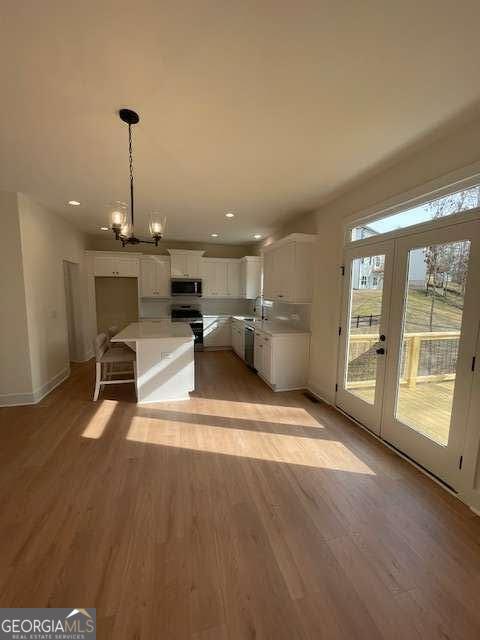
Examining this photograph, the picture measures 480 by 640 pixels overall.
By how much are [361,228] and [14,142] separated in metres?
3.41

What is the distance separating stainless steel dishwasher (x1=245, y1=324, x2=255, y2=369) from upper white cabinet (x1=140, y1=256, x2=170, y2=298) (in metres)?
2.33

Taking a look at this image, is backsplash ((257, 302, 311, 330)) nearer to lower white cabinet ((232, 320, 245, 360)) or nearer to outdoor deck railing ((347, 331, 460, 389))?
lower white cabinet ((232, 320, 245, 360))

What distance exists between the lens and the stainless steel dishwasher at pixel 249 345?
509cm

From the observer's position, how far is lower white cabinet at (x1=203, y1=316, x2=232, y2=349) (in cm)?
647

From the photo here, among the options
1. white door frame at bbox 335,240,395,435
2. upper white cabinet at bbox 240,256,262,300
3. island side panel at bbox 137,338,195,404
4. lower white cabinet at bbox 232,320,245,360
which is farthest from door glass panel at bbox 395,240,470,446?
upper white cabinet at bbox 240,256,262,300

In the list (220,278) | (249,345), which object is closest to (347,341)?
(249,345)

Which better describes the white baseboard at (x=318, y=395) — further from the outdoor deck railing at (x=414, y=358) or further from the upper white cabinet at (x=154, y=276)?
the upper white cabinet at (x=154, y=276)

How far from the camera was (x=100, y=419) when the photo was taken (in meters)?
3.17

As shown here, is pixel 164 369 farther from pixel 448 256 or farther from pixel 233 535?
pixel 448 256

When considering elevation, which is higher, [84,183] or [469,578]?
[84,183]

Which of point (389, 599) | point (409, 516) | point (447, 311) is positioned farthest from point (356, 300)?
point (389, 599)

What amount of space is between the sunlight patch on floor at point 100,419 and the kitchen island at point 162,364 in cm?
37

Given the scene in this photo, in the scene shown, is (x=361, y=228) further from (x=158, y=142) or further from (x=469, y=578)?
(x=469, y=578)

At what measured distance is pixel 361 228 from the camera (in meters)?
3.07
